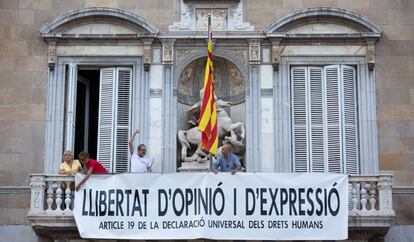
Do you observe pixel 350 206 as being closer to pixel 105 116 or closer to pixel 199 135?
pixel 199 135

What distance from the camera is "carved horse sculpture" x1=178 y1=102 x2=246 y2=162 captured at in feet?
69.6

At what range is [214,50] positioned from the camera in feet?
71.6

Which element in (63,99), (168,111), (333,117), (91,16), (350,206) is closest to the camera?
(350,206)

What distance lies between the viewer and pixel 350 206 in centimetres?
1991

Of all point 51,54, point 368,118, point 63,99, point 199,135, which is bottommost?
point 199,135

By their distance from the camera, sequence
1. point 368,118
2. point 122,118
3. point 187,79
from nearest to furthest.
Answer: point 368,118
point 122,118
point 187,79

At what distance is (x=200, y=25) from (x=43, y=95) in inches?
166

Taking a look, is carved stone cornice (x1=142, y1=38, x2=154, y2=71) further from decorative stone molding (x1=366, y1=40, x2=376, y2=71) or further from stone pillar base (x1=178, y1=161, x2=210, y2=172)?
decorative stone molding (x1=366, y1=40, x2=376, y2=71)

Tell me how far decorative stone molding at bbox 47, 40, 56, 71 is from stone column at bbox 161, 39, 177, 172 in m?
2.67

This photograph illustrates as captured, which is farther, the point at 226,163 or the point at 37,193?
the point at 226,163

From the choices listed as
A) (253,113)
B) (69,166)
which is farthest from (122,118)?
(253,113)

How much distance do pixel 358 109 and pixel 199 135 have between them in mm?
3910

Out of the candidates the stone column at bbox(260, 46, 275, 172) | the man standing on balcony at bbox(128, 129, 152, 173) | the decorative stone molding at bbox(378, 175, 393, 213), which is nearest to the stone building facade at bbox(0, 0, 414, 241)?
the stone column at bbox(260, 46, 275, 172)

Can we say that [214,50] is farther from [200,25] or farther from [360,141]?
[360,141]
